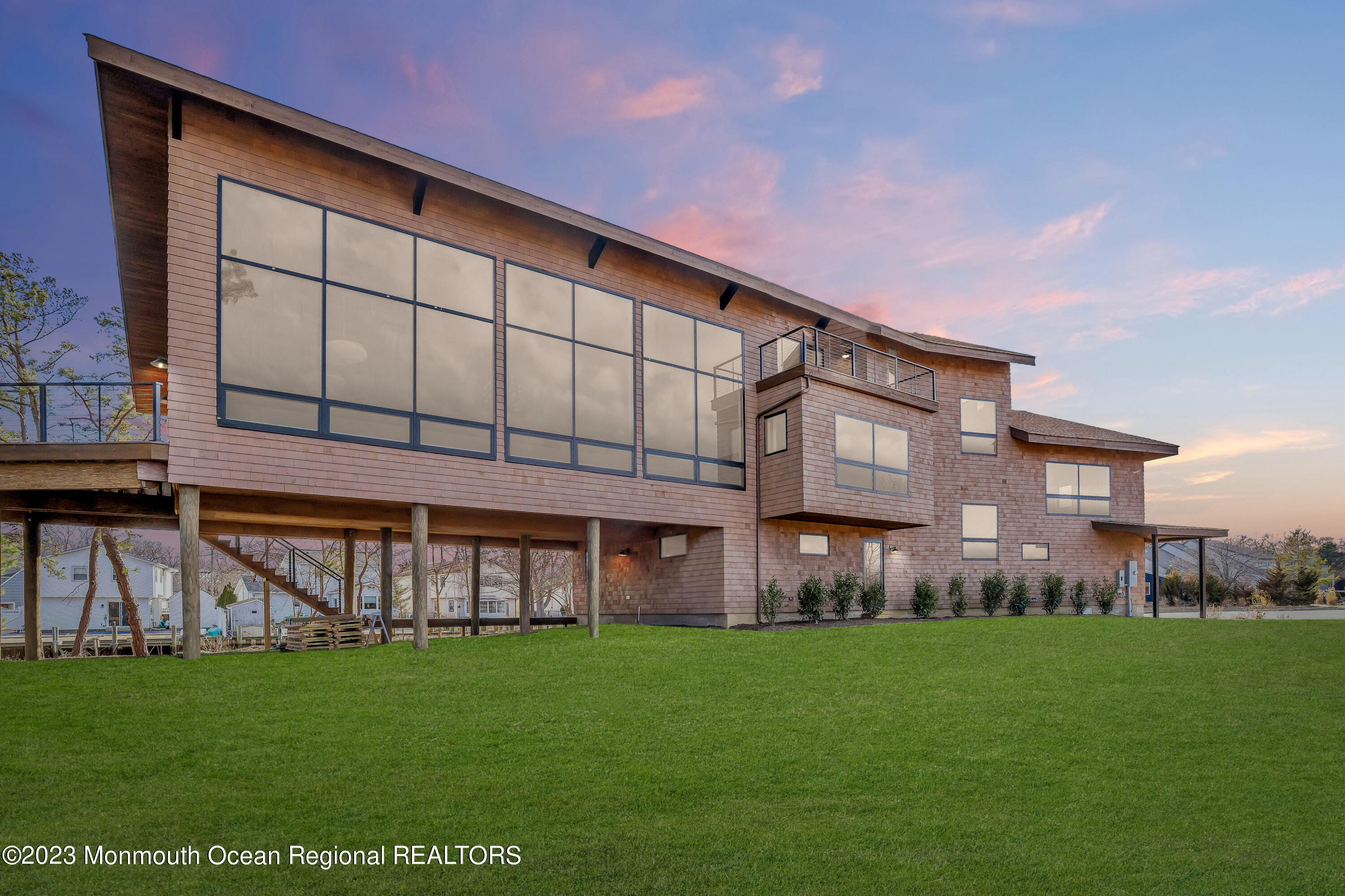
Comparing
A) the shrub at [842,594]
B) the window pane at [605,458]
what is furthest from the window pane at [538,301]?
the shrub at [842,594]

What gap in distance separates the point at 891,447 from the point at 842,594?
4.08 m

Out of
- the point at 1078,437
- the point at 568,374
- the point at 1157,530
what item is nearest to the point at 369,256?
the point at 568,374

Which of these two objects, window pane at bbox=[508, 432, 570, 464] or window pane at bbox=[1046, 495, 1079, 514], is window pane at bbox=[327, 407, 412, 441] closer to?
window pane at bbox=[508, 432, 570, 464]

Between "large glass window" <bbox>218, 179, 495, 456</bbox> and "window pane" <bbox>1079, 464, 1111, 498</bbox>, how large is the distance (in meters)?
20.1

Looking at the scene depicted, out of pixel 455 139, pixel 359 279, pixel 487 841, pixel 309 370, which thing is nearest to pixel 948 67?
pixel 359 279

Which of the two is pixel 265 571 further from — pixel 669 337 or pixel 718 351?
pixel 718 351

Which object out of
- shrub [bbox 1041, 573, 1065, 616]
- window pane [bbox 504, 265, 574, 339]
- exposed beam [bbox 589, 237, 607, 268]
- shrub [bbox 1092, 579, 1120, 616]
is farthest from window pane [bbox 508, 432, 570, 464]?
shrub [bbox 1092, 579, 1120, 616]

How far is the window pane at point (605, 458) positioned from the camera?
633 inches

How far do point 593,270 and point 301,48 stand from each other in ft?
55.5

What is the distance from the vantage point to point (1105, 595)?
79.4 feet

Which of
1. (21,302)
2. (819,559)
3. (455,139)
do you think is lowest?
(819,559)

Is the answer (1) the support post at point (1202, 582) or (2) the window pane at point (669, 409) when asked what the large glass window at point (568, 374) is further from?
(1) the support post at point (1202, 582)

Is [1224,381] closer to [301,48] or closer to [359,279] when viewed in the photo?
[359,279]

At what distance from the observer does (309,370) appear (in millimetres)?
12984
